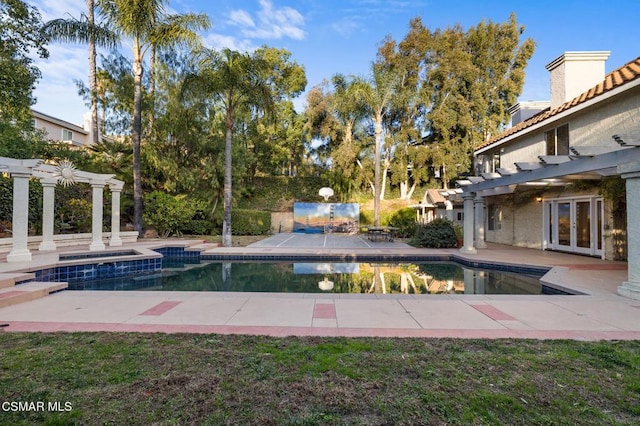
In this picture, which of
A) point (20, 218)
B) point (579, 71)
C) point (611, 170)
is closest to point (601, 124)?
point (611, 170)

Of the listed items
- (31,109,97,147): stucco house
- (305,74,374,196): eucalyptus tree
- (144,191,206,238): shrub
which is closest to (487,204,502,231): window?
(305,74,374,196): eucalyptus tree

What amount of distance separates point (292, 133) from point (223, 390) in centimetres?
2537

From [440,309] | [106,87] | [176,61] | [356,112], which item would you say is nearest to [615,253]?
[440,309]

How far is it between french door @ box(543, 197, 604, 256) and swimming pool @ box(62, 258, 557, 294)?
3.96 meters

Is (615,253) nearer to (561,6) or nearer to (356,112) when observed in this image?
(561,6)

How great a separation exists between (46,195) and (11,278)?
607 cm

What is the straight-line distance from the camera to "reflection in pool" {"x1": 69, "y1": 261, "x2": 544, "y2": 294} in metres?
7.89

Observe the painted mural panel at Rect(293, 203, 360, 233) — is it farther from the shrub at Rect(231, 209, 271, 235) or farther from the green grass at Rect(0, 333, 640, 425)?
the green grass at Rect(0, 333, 640, 425)

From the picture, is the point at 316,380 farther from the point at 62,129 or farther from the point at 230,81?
the point at 62,129

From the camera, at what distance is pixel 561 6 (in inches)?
537

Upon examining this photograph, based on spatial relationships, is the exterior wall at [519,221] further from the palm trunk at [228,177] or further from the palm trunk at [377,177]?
the palm trunk at [228,177]

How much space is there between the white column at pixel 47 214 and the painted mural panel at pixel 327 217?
15.0 m

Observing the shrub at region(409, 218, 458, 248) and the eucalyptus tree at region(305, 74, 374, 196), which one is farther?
the eucalyptus tree at region(305, 74, 374, 196)

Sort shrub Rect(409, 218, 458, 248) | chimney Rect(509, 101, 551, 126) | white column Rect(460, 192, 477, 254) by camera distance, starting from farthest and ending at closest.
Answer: chimney Rect(509, 101, 551, 126) < shrub Rect(409, 218, 458, 248) < white column Rect(460, 192, 477, 254)
